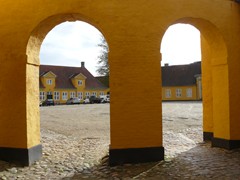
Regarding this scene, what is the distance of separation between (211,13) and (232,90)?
2.21 meters

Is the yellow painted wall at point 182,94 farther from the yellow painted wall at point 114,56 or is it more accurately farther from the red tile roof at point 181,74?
the yellow painted wall at point 114,56

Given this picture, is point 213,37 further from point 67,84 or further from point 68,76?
point 68,76

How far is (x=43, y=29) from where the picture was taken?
7898mm

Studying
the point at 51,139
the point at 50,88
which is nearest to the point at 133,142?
the point at 51,139

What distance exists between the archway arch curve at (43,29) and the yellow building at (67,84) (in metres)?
43.0

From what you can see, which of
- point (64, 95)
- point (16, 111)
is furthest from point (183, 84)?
point (16, 111)

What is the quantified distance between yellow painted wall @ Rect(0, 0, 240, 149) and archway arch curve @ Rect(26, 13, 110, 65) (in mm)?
26

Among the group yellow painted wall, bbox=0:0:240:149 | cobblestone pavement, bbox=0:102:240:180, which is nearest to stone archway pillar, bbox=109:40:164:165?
yellow painted wall, bbox=0:0:240:149

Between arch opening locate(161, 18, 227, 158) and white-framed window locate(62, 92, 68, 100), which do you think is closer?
arch opening locate(161, 18, 227, 158)

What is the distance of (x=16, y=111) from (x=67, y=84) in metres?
47.4

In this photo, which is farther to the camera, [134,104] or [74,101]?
[74,101]

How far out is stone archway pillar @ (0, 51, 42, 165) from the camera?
25.0ft

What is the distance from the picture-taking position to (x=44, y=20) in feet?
24.9

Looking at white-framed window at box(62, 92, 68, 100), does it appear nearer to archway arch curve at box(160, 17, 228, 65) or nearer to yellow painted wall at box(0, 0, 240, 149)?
yellow painted wall at box(0, 0, 240, 149)
